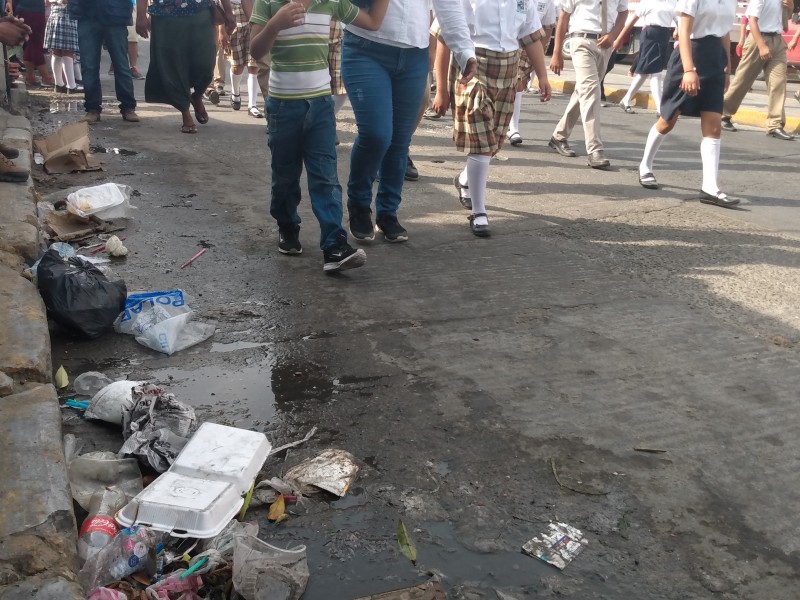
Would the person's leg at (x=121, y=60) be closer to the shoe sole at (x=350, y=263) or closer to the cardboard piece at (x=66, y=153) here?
the cardboard piece at (x=66, y=153)

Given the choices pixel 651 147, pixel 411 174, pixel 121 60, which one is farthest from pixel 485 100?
pixel 121 60

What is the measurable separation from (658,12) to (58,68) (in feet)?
25.2

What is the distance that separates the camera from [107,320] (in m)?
3.88

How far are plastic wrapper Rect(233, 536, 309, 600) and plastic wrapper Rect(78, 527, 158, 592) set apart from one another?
0.27 m

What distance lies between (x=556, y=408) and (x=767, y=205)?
433 centimetres

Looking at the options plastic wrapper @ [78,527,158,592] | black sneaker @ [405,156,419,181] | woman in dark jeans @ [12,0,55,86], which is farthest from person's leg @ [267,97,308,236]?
woman in dark jeans @ [12,0,55,86]

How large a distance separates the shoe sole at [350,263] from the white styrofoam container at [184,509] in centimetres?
215

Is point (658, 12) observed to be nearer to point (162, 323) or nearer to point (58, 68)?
point (58, 68)

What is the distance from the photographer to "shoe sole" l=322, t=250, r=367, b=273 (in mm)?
4664

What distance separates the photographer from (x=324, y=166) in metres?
4.70

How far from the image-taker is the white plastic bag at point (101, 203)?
5422 millimetres

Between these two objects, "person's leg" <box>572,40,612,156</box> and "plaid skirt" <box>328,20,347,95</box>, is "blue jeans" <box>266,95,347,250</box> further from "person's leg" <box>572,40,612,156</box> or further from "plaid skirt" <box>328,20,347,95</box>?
"person's leg" <box>572,40,612,156</box>

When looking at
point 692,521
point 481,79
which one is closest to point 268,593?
point 692,521

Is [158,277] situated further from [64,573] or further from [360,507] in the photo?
[64,573]
